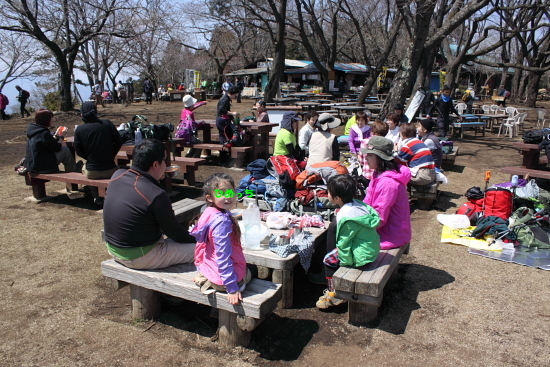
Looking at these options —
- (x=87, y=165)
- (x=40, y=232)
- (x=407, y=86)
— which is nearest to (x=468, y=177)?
(x=407, y=86)

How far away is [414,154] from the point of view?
21.2 ft

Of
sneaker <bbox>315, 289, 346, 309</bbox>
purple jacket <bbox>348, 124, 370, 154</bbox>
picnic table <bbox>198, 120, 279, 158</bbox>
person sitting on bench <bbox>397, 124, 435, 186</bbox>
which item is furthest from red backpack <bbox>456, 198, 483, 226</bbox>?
picnic table <bbox>198, 120, 279, 158</bbox>

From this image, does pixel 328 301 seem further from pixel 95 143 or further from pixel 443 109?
pixel 443 109

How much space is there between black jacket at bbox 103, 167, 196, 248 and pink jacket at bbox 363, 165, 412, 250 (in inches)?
68.0

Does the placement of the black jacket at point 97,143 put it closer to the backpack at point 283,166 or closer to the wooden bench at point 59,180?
the wooden bench at point 59,180

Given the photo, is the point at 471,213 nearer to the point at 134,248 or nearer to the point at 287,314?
the point at 287,314

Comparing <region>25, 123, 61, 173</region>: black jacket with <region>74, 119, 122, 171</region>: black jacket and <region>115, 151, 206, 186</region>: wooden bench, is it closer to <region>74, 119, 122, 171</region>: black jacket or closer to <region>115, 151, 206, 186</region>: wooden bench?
<region>74, 119, 122, 171</region>: black jacket

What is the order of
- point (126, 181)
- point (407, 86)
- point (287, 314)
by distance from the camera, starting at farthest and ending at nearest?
point (407, 86), point (287, 314), point (126, 181)

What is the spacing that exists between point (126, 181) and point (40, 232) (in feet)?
9.82

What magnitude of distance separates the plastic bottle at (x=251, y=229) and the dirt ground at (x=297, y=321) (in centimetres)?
65

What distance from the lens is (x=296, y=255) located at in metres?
3.62

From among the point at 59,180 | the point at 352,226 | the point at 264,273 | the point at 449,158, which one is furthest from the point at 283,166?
the point at 449,158

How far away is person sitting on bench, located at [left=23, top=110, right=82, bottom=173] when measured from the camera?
20.5ft

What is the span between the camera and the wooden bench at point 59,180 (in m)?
5.96
